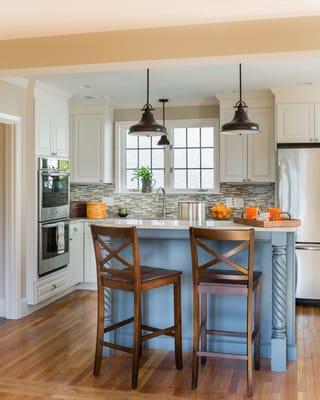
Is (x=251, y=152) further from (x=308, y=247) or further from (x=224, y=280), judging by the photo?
(x=224, y=280)

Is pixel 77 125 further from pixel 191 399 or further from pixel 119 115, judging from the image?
pixel 191 399

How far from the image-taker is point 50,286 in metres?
5.49

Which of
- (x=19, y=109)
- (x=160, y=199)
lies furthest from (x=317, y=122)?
(x=19, y=109)

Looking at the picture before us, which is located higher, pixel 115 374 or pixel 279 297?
pixel 279 297

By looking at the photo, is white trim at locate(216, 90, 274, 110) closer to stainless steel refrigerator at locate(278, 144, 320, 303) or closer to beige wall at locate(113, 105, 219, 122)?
beige wall at locate(113, 105, 219, 122)

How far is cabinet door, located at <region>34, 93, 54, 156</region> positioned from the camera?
5219 mm

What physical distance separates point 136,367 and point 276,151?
331 centimetres

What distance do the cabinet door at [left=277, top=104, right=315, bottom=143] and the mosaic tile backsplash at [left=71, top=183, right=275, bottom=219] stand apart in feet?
2.53

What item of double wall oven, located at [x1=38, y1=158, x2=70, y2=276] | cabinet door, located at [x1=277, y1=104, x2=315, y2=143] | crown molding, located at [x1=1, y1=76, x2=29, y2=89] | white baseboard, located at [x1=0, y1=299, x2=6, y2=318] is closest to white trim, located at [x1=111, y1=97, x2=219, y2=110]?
cabinet door, located at [x1=277, y1=104, x2=315, y2=143]

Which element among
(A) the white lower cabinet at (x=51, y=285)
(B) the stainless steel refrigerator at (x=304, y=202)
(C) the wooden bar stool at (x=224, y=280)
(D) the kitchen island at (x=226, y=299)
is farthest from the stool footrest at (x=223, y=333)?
(A) the white lower cabinet at (x=51, y=285)

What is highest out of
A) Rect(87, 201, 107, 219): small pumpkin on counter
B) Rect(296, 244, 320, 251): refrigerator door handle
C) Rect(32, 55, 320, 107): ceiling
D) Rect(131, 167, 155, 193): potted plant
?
Rect(32, 55, 320, 107): ceiling

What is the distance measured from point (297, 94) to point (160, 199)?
7.32ft

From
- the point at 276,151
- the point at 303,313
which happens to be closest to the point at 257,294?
the point at 303,313

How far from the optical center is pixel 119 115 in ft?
22.2
